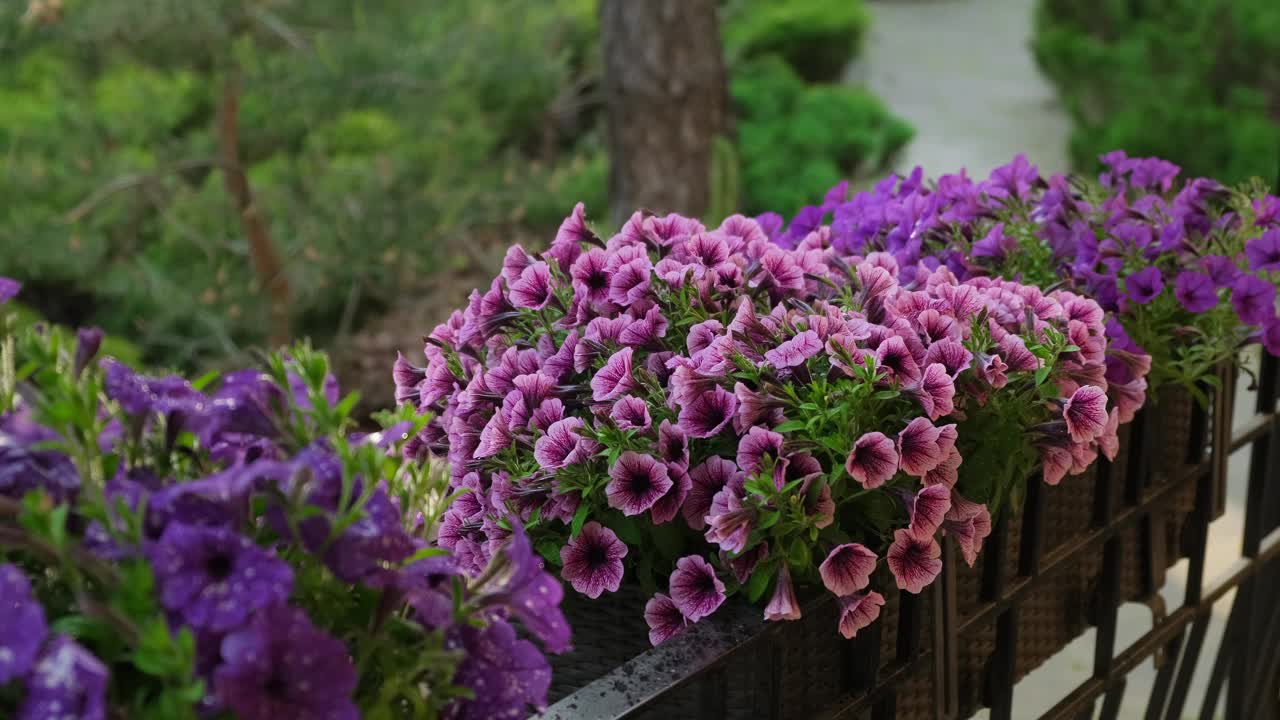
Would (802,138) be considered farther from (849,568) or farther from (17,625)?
(17,625)

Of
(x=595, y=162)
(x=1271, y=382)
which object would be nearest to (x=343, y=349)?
(x=595, y=162)

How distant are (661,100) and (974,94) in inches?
199

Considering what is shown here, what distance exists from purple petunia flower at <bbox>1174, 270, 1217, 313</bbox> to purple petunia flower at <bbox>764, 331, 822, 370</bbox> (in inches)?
22.7

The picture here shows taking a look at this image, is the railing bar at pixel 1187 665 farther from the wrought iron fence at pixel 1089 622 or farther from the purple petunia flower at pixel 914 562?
the purple petunia flower at pixel 914 562

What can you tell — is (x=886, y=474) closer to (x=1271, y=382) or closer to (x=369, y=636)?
(x=369, y=636)

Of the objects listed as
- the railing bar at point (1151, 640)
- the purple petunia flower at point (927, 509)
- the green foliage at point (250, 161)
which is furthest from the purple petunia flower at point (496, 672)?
the green foliage at point (250, 161)

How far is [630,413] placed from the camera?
103 cm

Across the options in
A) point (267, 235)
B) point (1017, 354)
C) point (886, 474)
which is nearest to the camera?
point (886, 474)

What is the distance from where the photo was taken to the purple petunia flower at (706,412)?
3.33 ft

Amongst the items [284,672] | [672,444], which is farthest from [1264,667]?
[284,672]

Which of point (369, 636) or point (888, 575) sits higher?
point (369, 636)

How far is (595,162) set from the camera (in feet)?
19.5

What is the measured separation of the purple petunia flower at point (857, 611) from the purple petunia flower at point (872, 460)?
9cm

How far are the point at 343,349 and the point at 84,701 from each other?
14.1 feet
